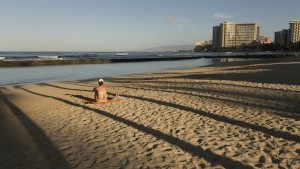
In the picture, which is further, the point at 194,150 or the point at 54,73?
the point at 54,73

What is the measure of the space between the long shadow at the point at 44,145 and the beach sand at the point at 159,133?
0.7 inches

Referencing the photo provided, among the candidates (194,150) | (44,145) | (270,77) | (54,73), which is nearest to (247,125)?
(194,150)

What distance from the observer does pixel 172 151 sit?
5480 mm

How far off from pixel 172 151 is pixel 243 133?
6.59 feet

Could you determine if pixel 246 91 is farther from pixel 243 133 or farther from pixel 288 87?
pixel 243 133

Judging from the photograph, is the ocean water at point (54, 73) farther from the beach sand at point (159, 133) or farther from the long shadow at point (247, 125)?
the long shadow at point (247, 125)

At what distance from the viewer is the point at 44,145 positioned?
6.29 meters

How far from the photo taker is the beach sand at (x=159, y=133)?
16.8ft

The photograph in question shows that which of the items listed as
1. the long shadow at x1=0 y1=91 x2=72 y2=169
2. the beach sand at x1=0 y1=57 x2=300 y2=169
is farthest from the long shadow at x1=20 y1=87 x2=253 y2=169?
the long shadow at x1=0 y1=91 x2=72 y2=169

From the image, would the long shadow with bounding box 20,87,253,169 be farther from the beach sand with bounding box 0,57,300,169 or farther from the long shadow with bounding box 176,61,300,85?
the long shadow with bounding box 176,61,300,85

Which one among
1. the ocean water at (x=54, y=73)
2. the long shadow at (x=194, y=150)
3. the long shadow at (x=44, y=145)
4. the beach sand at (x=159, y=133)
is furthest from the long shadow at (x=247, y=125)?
the ocean water at (x=54, y=73)

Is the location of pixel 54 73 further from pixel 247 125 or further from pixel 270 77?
pixel 247 125

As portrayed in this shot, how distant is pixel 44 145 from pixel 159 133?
280cm

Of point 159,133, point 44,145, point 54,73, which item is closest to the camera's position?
point 44,145
